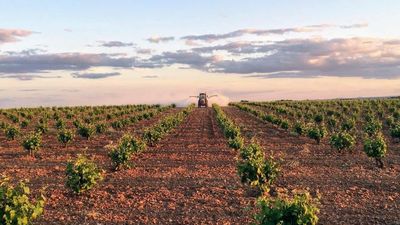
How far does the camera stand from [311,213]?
33.5 feet

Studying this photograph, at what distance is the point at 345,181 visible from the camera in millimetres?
18266

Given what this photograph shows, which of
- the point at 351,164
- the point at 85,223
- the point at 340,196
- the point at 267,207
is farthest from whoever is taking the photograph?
the point at 351,164

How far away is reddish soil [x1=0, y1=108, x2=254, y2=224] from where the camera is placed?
13.7 m

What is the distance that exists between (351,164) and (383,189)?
544 cm

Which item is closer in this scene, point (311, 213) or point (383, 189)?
point (311, 213)

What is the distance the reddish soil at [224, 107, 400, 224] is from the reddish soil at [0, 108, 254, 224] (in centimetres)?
237

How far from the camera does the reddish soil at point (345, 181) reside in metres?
13.8

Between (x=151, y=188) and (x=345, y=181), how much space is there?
7.10 metres

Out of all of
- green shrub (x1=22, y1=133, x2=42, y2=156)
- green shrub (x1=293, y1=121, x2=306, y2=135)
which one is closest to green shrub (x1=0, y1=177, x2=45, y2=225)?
green shrub (x1=22, y1=133, x2=42, y2=156)

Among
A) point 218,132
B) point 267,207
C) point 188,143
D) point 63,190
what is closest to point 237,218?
point 267,207

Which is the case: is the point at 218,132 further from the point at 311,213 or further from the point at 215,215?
the point at 311,213

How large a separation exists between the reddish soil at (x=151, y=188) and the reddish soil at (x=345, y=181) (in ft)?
7.77

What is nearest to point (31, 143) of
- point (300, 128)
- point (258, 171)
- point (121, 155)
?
point (121, 155)

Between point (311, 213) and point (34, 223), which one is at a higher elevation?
point (311, 213)
